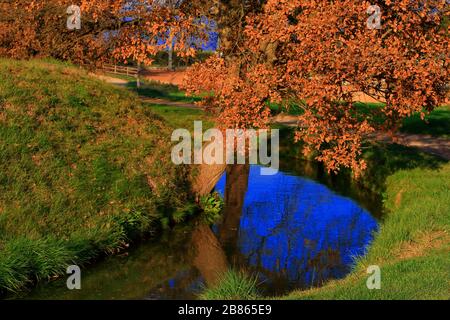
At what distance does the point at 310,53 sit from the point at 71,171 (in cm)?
730

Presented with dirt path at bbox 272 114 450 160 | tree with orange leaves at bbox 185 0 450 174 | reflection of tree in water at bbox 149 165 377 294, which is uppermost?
tree with orange leaves at bbox 185 0 450 174

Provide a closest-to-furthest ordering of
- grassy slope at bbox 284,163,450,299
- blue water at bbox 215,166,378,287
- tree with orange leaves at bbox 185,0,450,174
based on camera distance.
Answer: grassy slope at bbox 284,163,450,299
tree with orange leaves at bbox 185,0,450,174
blue water at bbox 215,166,378,287

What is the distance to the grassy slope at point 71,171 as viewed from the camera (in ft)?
45.3

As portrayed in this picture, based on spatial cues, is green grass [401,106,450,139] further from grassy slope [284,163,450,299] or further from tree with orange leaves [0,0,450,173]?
tree with orange leaves [0,0,450,173]

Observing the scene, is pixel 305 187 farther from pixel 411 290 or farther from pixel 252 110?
pixel 411 290

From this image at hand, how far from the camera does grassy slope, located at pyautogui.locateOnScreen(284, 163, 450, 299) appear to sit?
31.5 feet

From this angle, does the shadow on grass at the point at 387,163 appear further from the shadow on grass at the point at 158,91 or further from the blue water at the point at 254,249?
the shadow on grass at the point at 158,91

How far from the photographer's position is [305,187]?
22562 mm

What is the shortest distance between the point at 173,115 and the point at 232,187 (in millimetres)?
12392

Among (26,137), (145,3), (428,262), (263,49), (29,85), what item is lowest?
(428,262)

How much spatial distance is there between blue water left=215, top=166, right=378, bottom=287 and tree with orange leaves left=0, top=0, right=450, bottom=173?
238 centimetres

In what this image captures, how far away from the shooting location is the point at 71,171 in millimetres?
16266

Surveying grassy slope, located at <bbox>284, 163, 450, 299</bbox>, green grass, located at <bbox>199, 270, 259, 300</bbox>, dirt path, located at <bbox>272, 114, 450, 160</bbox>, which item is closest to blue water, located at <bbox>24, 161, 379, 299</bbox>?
grassy slope, located at <bbox>284, 163, 450, 299</bbox>

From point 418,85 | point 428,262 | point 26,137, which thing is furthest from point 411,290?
point 26,137
